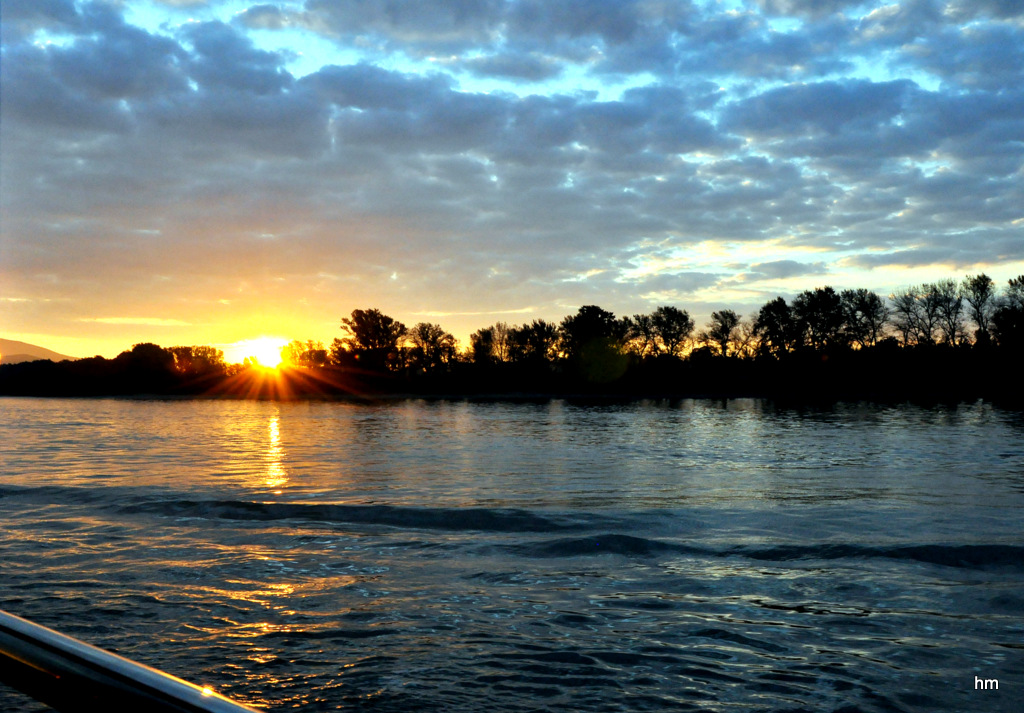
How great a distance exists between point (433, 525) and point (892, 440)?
21752 millimetres

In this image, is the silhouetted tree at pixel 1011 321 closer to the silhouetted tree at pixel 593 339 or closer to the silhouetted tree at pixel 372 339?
the silhouetted tree at pixel 593 339

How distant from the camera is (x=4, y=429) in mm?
35312

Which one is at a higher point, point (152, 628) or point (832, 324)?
point (832, 324)

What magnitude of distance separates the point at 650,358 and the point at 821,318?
1154 inches

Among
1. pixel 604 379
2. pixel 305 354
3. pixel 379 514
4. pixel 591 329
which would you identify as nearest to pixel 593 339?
pixel 591 329

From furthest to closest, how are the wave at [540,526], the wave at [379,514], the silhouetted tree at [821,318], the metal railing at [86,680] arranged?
the silhouetted tree at [821,318]
the wave at [379,514]
the wave at [540,526]
the metal railing at [86,680]

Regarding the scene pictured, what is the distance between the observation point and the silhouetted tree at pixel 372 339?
144800 millimetres

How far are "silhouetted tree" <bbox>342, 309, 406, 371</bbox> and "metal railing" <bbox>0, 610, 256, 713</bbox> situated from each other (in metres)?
145

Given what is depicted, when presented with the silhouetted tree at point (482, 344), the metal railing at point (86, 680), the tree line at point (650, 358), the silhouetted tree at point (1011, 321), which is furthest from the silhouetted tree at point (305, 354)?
the metal railing at point (86, 680)

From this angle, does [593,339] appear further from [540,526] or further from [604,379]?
[540,526]

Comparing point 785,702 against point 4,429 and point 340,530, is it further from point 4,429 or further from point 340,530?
point 4,429

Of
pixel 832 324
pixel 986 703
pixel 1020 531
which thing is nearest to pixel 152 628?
pixel 986 703

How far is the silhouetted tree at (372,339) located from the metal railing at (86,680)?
144672mm

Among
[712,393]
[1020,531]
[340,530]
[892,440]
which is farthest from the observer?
[712,393]
